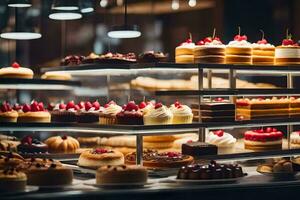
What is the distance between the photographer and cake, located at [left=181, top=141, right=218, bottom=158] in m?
6.49

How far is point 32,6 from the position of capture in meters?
9.07

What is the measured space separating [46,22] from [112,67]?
3414mm

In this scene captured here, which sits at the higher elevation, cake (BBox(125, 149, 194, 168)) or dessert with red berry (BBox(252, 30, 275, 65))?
dessert with red berry (BBox(252, 30, 275, 65))

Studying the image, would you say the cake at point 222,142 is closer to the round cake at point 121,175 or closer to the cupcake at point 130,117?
the cupcake at point 130,117

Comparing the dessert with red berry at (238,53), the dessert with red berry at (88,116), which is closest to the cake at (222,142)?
the dessert with red berry at (238,53)

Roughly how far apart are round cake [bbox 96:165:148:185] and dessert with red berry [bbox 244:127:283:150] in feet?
6.87

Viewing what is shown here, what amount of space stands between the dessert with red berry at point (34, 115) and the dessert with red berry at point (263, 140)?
7.59ft

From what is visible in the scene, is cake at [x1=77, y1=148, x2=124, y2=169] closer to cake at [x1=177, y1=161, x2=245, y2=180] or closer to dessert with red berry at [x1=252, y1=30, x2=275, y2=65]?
cake at [x1=177, y1=161, x2=245, y2=180]

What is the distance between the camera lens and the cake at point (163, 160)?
6.21 m

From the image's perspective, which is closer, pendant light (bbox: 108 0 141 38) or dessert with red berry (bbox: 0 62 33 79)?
dessert with red berry (bbox: 0 62 33 79)

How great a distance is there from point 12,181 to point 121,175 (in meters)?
0.92

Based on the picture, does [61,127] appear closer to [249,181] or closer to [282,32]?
[249,181]

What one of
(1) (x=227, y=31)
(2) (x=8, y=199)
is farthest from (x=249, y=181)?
(1) (x=227, y=31)

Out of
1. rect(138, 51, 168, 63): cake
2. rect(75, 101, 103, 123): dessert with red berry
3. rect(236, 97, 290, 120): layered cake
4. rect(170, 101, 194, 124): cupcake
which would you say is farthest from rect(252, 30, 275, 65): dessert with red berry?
rect(75, 101, 103, 123): dessert with red berry
